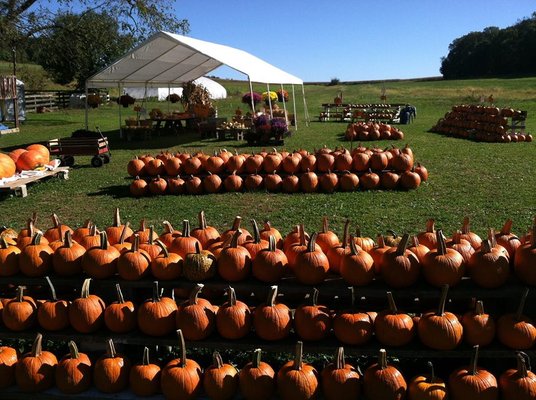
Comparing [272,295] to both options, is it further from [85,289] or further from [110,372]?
[85,289]

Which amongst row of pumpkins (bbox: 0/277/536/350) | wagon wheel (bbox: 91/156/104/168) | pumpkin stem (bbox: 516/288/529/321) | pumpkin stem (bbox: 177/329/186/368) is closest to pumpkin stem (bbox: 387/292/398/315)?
row of pumpkins (bbox: 0/277/536/350)

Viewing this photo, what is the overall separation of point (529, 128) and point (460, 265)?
2524cm

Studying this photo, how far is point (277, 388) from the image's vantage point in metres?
3.35

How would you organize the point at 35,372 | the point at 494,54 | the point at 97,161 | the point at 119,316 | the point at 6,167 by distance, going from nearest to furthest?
the point at 35,372, the point at 119,316, the point at 6,167, the point at 97,161, the point at 494,54

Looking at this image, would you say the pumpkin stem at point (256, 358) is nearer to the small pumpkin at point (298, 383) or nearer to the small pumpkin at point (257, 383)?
the small pumpkin at point (257, 383)

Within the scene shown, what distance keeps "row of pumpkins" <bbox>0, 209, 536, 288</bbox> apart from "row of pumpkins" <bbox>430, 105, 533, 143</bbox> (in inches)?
698

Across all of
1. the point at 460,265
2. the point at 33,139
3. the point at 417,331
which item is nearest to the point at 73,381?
the point at 417,331

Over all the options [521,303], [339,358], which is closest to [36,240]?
[339,358]

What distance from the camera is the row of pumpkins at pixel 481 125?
20047mm

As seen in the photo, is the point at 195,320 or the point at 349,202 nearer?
the point at 195,320

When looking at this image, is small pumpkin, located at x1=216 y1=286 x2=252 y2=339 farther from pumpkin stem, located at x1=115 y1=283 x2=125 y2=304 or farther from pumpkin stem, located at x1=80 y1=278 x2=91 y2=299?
pumpkin stem, located at x1=80 y1=278 x2=91 y2=299

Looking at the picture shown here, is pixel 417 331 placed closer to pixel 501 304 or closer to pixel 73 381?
pixel 501 304

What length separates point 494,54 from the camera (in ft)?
323

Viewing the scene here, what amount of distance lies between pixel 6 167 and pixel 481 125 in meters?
18.0
